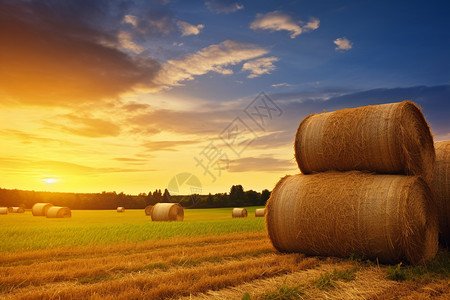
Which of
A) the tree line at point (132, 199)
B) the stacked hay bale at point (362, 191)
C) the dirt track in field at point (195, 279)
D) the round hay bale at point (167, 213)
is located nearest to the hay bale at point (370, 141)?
the stacked hay bale at point (362, 191)

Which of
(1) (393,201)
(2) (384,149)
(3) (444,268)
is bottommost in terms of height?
(3) (444,268)

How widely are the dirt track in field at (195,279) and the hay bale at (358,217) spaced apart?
0.41m

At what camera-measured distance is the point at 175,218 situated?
82.2ft

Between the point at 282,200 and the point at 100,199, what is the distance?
55.9 m

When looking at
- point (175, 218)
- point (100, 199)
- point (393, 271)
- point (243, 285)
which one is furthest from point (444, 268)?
point (100, 199)

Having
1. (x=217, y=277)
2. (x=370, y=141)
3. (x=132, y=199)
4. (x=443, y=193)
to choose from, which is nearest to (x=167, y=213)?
(x=443, y=193)

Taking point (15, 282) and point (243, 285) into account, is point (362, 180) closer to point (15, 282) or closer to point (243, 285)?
point (243, 285)

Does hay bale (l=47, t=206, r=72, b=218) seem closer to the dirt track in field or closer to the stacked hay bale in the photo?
the dirt track in field

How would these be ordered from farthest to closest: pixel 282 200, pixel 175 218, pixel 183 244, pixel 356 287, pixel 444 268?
1. pixel 175 218
2. pixel 183 244
3. pixel 282 200
4. pixel 444 268
5. pixel 356 287

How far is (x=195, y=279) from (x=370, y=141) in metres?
4.76

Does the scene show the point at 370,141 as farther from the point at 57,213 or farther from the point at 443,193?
the point at 57,213

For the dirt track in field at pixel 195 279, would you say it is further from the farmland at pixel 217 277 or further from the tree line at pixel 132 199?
the tree line at pixel 132 199

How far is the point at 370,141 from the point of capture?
8172 mm

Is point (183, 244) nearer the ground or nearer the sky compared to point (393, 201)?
nearer the ground
